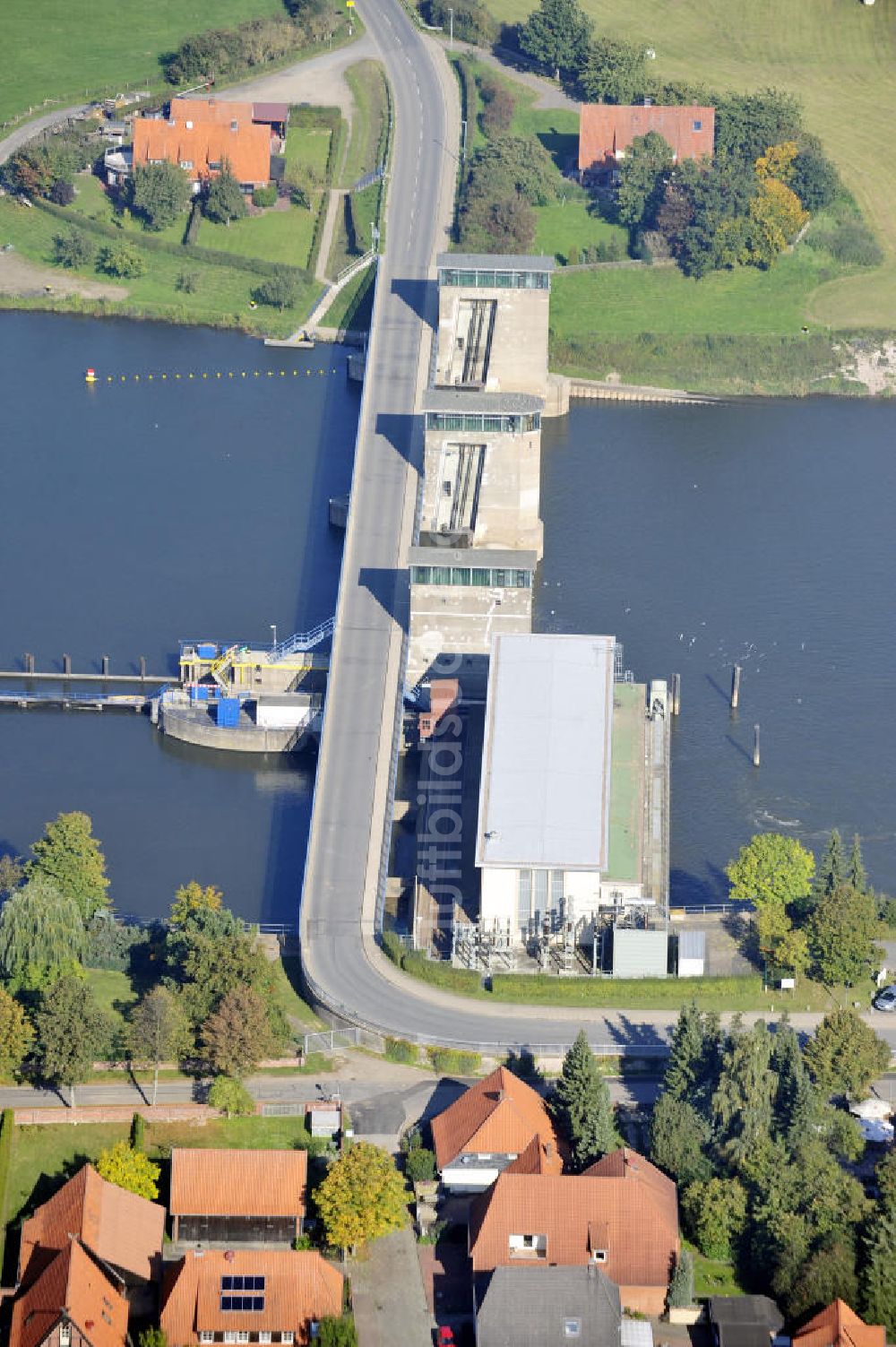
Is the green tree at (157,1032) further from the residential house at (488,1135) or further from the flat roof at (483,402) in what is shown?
the flat roof at (483,402)

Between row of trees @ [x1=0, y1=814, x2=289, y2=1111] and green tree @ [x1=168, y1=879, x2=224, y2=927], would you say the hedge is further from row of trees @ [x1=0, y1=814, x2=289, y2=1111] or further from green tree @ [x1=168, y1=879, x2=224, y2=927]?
green tree @ [x1=168, y1=879, x2=224, y2=927]

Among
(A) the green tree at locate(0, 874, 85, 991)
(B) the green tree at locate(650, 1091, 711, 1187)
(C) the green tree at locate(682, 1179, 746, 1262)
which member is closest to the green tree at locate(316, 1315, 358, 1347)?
(C) the green tree at locate(682, 1179, 746, 1262)

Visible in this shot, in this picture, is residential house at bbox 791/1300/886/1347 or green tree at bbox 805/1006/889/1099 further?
green tree at bbox 805/1006/889/1099

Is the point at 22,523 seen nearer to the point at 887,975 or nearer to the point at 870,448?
the point at 870,448

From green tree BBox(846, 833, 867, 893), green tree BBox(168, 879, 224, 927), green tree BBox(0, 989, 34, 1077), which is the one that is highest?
green tree BBox(846, 833, 867, 893)

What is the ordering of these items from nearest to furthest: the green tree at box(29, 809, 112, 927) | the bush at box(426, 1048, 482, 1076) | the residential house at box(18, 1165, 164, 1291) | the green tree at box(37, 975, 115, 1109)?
1. the residential house at box(18, 1165, 164, 1291)
2. the green tree at box(37, 975, 115, 1109)
3. the bush at box(426, 1048, 482, 1076)
4. the green tree at box(29, 809, 112, 927)

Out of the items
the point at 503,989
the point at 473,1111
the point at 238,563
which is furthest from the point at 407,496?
the point at 473,1111

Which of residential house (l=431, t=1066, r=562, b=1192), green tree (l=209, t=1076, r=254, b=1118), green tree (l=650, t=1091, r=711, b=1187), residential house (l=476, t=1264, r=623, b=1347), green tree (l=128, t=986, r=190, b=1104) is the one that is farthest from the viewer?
green tree (l=128, t=986, r=190, b=1104)

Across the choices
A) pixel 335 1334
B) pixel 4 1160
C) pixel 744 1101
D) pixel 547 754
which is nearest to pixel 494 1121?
pixel 744 1101
